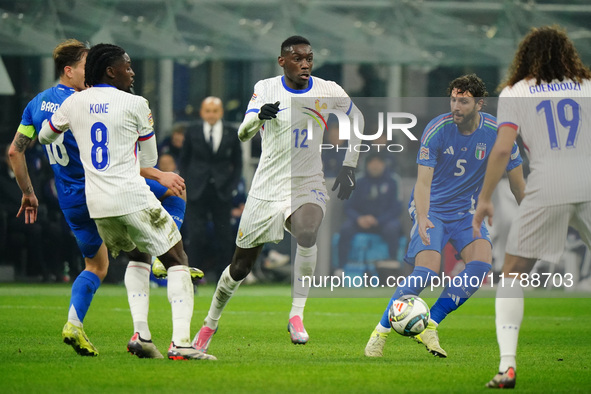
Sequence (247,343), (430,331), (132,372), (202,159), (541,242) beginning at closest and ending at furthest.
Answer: (541,242), (132,372), (430,331), (247,343), (202,159)

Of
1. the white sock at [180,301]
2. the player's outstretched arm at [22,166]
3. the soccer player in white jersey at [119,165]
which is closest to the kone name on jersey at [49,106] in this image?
the player's outstretched arm at [22,166]

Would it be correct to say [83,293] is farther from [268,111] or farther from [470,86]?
[470,86]

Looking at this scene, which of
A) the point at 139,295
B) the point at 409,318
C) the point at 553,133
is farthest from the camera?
the point at 139,295

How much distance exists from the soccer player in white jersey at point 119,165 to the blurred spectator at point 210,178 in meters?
7.33

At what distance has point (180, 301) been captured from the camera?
7.22 metres

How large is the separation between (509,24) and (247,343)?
359 inches

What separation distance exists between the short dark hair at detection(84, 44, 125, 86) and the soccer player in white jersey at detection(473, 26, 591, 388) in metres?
2.68

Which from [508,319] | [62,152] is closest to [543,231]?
[508,319]

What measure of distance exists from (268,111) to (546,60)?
2.16 m

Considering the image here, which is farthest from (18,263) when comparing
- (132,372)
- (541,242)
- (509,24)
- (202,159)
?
(541,242)

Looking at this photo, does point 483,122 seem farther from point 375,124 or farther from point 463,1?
point 463,1

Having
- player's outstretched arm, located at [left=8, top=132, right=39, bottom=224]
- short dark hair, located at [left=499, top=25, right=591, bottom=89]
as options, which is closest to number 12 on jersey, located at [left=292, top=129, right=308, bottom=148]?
player's outstretched arm, located at [left=8, top=132, right=39, bottom=224]

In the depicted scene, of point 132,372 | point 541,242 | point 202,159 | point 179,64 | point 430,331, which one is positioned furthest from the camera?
point 179,64

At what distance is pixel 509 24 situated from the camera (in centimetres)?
1630
